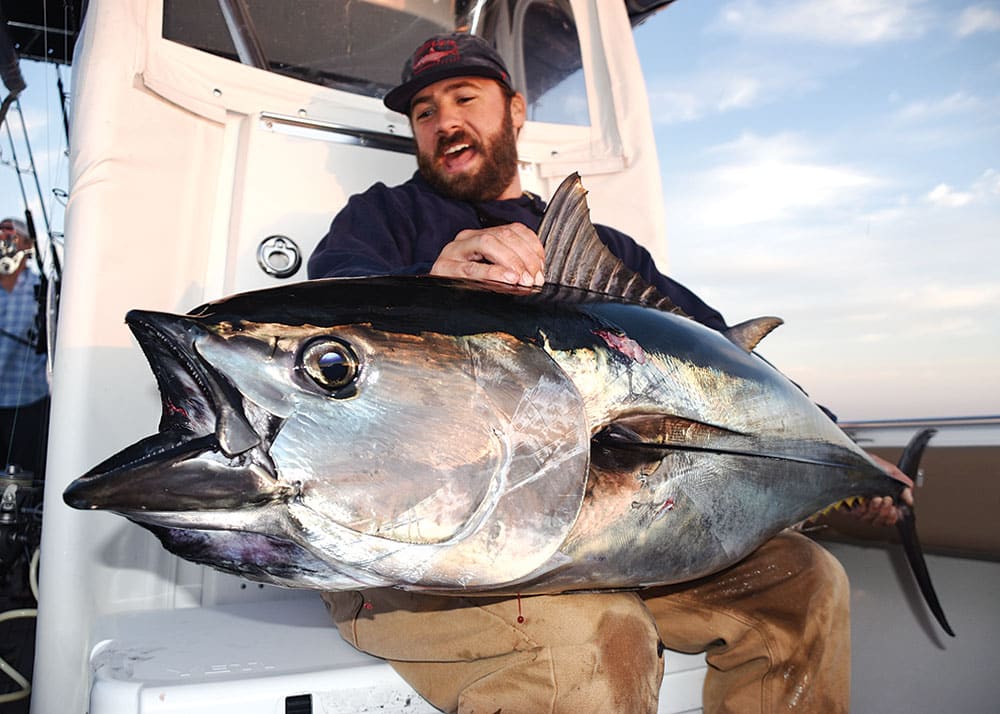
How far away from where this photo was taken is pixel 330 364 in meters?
0.83

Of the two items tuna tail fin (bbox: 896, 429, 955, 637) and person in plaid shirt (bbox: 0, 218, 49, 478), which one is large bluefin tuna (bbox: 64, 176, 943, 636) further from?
person in plaid shirt (bbox: 0, 218, 49, 478)

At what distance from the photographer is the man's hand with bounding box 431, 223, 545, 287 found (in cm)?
118

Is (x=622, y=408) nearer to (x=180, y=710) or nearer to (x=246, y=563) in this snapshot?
(x=246, y=563)

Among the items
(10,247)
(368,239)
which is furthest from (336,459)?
(10,247)

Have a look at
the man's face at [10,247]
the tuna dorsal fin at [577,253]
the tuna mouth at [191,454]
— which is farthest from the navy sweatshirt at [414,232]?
the man's face at [10,247]

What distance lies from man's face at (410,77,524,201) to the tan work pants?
1308 millimetres

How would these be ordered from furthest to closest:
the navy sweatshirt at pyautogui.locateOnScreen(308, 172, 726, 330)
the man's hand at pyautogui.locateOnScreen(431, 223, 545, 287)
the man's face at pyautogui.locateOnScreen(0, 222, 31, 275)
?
the man's face at pyautogui.locateOnScreen(0, 222, 31, 275), the navy sweatshirt at pyautogui.locateOnScreen(308, 172, 726, 330), the man's hand at pyautogui.locateOnScreen(431, 223, 545, 287)

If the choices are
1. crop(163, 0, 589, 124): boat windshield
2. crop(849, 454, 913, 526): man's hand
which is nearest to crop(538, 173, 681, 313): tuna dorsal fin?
crop(849, 454, 913, 526): man's hand

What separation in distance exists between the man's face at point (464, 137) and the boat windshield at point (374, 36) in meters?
0.51

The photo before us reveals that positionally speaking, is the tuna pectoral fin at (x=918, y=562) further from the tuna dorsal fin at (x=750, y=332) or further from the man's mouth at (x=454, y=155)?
the man's mouth at (x=454, y=155)

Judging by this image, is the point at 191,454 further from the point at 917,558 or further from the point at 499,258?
the point at 917,558

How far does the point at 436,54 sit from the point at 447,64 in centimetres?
7

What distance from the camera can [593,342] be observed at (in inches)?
39.6

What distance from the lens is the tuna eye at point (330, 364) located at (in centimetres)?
82
